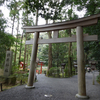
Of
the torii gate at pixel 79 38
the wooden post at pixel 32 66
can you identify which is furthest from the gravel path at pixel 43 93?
the torii gate at pixel 79 38

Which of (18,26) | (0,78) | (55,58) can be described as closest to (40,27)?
(0,78)

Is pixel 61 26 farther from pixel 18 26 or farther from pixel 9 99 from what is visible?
pixel 18 26

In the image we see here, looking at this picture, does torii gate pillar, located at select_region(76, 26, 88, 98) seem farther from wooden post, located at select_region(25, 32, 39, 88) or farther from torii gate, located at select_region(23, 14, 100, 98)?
wooden post, located at select_region(25, 32, 39, 88)

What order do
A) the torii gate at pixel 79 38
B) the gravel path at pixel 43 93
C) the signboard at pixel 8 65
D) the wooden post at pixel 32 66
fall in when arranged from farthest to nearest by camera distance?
the signboard at pixel 8 65 → the wooden post at pixel 32 66 → the torii gate at pixel 79 38 → the gravel path at pixel 43 93

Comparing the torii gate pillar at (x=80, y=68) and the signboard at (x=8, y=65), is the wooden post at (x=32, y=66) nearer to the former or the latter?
the torii gate pillar at (x=80, y=68)

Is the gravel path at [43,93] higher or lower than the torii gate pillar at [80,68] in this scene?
lower

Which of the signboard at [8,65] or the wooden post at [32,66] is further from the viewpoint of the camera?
the signboard at [8,65]

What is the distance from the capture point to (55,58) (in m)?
16.7

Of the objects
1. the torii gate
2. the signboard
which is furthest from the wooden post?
the signboard

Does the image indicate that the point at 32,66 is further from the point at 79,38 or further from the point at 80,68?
the point at 79,38

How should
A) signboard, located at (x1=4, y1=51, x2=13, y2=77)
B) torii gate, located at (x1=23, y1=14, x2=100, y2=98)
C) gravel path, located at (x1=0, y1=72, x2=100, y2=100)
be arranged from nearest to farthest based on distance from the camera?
1. gravel path, located at (x1=0, y1=72, x2=100, y2=100)
2. torii gate, located at (x1=23, y1=14, x2=100, y2=98)
3. signboard, located at (x1=4, y1=51, x2=13, y2=77)

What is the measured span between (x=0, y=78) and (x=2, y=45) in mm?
3168

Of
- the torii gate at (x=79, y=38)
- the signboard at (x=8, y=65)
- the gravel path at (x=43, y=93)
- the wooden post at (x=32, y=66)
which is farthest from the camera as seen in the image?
the signboard at (x=8, y=65)

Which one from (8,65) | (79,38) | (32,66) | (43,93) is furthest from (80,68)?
(8,65)
